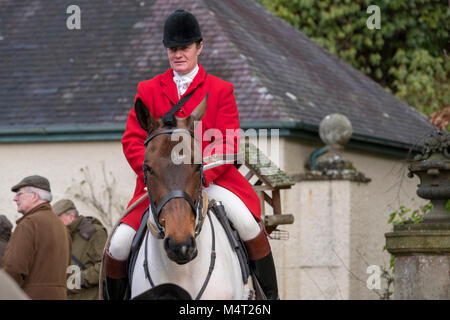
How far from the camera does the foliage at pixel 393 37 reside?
26.2 meters

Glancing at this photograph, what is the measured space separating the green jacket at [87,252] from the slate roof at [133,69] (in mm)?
4954

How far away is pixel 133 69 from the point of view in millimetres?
17234

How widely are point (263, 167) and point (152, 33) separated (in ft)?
22.4

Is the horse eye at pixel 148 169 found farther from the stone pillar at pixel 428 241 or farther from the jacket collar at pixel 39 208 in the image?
the stone pillar at pixel 428 241

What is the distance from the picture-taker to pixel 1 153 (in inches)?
673

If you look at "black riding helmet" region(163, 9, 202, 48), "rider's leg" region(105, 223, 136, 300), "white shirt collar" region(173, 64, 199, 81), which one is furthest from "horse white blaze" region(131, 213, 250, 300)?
"black riding helmet" region(163, 9, 202, 48)

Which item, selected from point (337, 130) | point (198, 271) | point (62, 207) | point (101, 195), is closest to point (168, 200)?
point (198, 271)

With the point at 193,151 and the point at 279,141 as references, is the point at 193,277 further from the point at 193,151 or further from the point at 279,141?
the point at 279,141

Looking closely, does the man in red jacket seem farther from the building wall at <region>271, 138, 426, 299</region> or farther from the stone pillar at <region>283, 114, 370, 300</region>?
the stone pillar at <region>283, 114, 370, 300</region>

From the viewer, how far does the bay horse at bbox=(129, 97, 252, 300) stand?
18.4ft

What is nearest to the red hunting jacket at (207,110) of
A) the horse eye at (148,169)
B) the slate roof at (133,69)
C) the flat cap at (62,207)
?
the horse eye at (148,169)

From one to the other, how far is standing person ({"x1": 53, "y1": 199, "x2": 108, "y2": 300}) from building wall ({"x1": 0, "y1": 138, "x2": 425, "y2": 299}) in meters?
3.79

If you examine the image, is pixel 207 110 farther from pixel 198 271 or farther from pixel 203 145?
pixel 198 271
